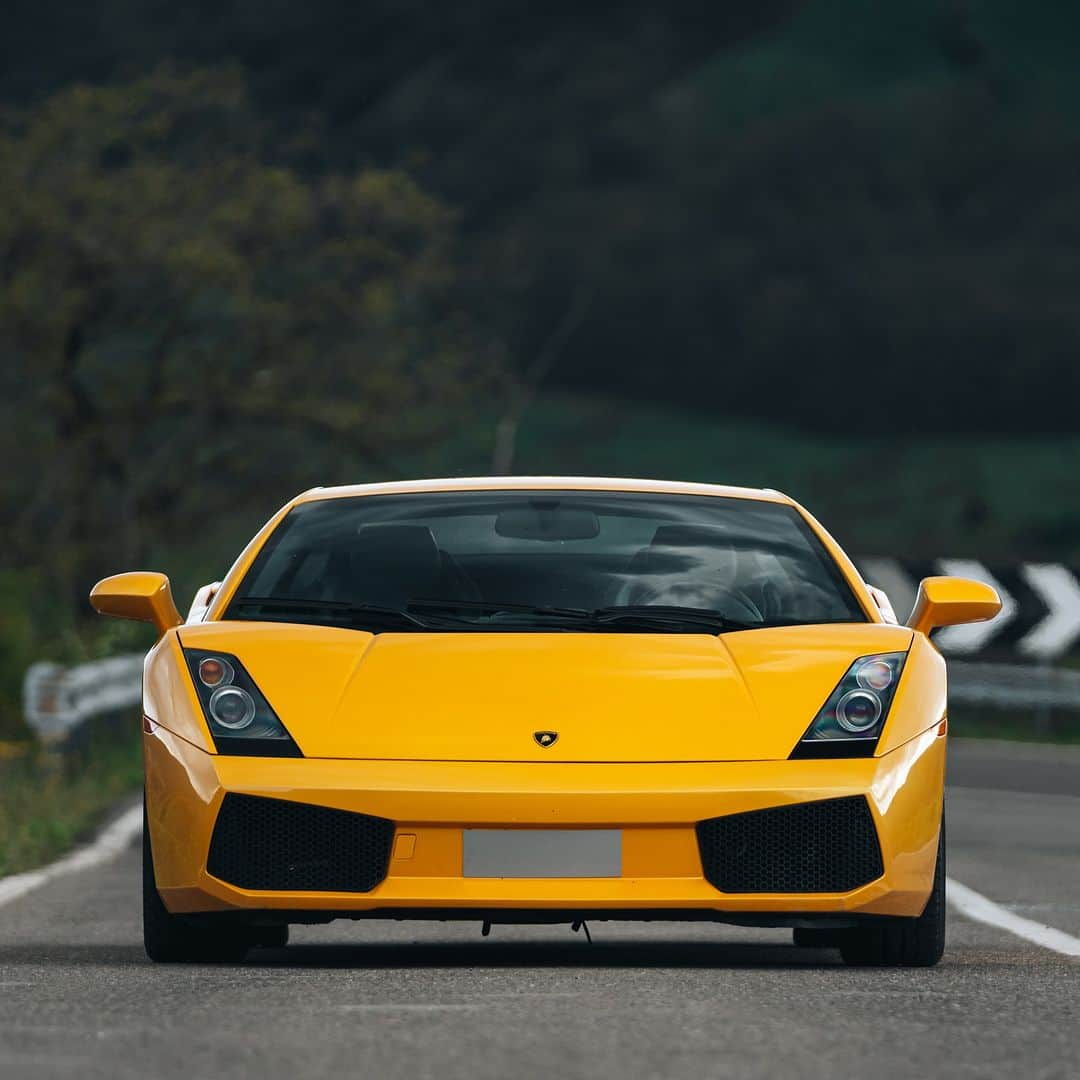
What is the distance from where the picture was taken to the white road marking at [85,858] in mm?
11185

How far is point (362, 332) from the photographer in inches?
1634

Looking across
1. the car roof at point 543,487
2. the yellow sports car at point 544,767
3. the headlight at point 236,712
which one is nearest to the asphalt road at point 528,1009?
the yellow sports car at point 544,767

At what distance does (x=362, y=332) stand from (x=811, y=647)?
3426cm

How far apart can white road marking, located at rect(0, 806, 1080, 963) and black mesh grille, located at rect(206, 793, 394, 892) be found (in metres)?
0.79

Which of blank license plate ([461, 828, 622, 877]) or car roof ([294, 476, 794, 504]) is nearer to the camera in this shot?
blank license plate ([461, 828, 622, 877])

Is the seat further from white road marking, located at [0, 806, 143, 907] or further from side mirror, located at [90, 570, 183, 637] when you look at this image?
white road marking, located at [0, 806, 143, 907]

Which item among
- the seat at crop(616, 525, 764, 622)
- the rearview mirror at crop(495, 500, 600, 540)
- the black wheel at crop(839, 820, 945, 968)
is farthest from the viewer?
the rearview mirror at crop(495, 500, 600, 540)

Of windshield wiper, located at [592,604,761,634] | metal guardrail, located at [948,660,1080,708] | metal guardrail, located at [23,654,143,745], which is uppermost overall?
windshield wiper, located at [592,604,761,634]

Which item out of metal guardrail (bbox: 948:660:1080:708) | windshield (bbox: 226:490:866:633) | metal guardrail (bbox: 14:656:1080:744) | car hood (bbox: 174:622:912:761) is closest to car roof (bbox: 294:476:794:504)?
windshield (bbox: 226:490:866:633)

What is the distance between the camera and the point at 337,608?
7.81 metres

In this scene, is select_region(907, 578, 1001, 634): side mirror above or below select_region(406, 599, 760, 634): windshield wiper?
below

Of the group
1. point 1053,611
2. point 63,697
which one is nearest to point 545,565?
point 63,697

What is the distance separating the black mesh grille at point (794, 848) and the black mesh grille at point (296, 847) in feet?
2.79

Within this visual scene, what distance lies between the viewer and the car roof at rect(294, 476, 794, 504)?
28.5 feet
